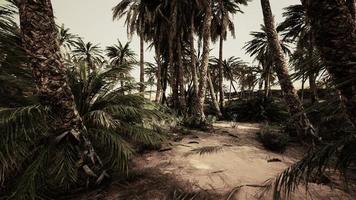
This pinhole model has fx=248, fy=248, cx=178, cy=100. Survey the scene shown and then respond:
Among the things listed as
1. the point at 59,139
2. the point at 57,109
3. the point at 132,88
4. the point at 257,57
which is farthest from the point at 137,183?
the point at 257,57

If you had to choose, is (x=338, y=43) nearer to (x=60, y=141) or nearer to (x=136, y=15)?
(x=60, y=141)

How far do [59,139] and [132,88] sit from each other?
234 cm

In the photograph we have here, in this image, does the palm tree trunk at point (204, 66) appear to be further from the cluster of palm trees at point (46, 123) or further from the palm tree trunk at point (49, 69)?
the palm tree trunk at point (49, 69)

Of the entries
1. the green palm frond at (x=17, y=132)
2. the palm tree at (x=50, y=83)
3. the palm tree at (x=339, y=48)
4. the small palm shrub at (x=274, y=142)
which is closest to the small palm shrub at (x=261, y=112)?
the small palm shrub at (x=274, y=142)

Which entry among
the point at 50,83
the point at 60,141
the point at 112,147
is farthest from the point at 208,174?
the point at 50,83

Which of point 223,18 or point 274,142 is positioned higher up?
point 223,18

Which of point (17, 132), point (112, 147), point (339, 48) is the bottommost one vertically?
point (112, 147)

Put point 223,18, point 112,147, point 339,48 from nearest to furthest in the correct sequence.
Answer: point 339,48 < point 112,147 < point 223,18

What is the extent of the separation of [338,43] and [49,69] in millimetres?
4002

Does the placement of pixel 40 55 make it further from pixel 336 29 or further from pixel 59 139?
pixel 336 29

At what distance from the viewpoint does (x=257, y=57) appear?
2156 cm

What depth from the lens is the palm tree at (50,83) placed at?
4.02 metres

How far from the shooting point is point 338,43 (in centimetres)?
217

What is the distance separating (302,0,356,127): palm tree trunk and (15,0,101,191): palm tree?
376 cm
